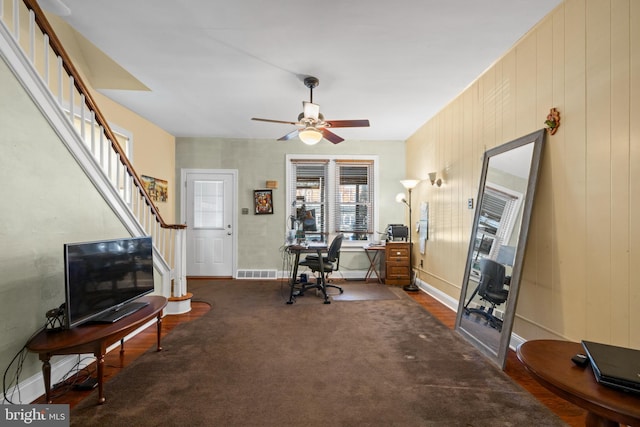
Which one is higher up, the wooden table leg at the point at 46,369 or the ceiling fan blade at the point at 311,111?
the ceiling fan blade at the point at 311,111

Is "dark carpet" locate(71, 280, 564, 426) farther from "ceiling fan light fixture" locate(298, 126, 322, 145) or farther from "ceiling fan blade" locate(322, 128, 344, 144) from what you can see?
"ceiling fan blade" locate(322, 128, 344, 144)

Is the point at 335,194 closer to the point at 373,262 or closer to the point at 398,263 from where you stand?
the point at 373,262

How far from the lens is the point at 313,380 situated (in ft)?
6.72

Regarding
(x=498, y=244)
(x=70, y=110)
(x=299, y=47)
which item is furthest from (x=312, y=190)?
(x=70, y=110)

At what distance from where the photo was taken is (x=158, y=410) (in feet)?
5.70

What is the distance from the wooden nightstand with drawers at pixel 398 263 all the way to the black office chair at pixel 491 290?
6.57 ft

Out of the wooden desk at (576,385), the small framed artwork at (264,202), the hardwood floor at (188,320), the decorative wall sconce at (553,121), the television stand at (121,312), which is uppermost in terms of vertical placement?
the decorative wall sconce at (553,121)

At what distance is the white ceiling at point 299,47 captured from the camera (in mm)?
2094

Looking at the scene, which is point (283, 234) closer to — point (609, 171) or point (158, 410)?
point (158, 410)

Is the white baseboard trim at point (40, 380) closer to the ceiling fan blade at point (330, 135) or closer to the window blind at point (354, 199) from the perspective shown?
the ceiling fan blade at point (330, 135)

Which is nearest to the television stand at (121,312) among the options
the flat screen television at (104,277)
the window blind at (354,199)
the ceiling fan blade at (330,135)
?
Answer: the flat screen television at (104,277)

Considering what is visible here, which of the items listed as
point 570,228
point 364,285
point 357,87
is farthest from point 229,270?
point 570,228

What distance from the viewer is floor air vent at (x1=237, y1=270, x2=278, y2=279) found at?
17.6 feet

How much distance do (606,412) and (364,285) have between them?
409 centimetres
